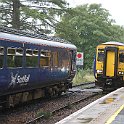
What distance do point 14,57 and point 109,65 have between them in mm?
12115

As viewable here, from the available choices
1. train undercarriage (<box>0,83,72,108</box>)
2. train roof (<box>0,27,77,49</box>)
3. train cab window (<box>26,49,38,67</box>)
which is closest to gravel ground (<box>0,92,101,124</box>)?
train undercarriage (<box>0,83,72,108</box>)

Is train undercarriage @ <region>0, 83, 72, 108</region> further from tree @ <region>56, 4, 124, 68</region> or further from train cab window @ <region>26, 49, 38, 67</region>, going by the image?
tree @ <region>56, 4, 124, 68</region>

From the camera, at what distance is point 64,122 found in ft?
36.9

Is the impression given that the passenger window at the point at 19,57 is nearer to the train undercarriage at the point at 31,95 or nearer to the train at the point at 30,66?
the train at the point at 30,66

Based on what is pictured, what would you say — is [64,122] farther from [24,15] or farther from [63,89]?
[24,15]

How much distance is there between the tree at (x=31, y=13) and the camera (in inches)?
1315

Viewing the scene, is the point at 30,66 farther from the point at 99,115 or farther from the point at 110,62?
the point at 110,62

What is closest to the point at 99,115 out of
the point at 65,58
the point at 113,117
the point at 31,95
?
the point at 113,117

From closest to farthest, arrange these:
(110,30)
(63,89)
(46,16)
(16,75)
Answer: (16,75) → (63,89) → (46,16) → (110,30)

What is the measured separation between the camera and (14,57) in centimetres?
1527

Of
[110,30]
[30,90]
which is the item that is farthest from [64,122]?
[110,30]

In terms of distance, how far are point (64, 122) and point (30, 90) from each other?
716cm

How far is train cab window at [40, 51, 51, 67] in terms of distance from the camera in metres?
18.6

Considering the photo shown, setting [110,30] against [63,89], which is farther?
[110,30]
